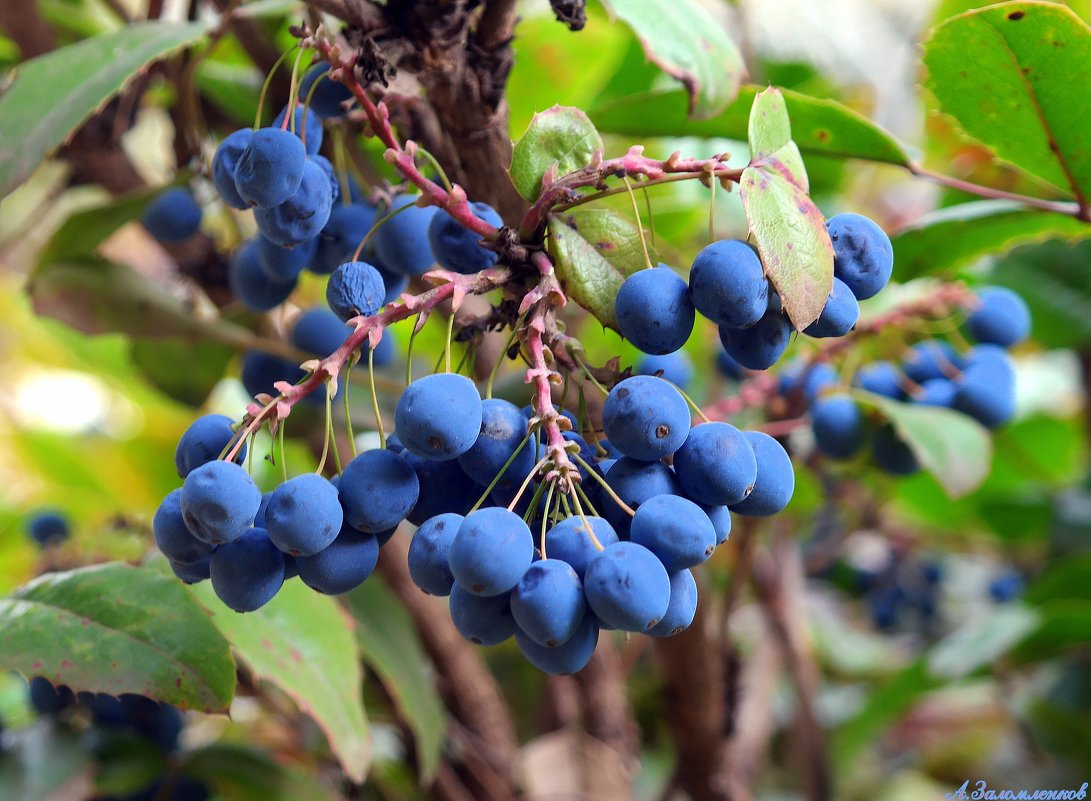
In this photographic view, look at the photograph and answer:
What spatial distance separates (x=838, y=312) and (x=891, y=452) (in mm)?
509

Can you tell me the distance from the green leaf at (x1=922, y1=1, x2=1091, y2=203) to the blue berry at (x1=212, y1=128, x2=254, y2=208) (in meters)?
0.50

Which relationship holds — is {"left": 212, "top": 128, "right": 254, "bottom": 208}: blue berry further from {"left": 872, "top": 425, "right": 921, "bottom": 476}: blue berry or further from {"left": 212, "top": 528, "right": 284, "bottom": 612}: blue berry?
Answer: {"left": 872, "top": 425, "right": 921, "bottom": 476}: blue berry

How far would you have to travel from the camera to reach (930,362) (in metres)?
1.04

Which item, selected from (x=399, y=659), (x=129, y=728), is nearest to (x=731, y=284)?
(x=399, y=659)

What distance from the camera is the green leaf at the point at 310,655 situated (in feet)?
2.37

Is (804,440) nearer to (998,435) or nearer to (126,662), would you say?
(998,435)

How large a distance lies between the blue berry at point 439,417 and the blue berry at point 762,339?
149 millimetres

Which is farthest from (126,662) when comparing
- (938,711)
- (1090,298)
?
(938,711)

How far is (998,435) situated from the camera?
143 centimetres

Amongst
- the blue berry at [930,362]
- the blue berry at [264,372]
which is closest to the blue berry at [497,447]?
the blue berry at [264,372]

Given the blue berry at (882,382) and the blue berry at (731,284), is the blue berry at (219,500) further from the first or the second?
the blue berry at (882,382)

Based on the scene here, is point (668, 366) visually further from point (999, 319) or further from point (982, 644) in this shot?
point (982, 644)

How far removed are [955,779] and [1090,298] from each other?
94 centimetres

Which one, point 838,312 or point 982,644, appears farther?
point 982,644
